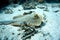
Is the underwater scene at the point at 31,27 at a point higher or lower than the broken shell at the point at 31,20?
lower

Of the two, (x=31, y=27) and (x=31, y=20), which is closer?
(x=31, y=27)

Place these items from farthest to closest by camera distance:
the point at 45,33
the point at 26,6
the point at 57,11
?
the point at 26,6, the point at 57,11, the point at 45,33

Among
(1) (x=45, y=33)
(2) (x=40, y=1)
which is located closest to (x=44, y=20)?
(1) (x=45, y=33)

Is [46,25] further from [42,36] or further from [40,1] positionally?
[40,1]

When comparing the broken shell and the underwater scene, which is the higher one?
the broken shell

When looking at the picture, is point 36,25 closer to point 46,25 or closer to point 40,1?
point 46,25

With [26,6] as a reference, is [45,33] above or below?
below

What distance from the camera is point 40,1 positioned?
30.2 feet

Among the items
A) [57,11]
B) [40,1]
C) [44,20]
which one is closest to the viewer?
[44,20]

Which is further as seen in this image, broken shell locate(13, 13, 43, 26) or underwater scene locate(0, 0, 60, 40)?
broken shell locate(13, 13, 43, 26)

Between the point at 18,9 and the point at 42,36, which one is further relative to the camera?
the point at 18,9

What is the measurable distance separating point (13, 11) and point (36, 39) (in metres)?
3.44

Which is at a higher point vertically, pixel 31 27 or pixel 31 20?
pixel 31 20

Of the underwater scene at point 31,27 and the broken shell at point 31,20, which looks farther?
the broken shell at point 31,20
